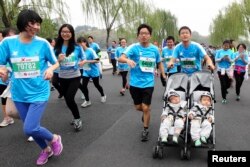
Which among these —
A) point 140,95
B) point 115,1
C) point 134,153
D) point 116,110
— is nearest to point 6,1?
point 116,110

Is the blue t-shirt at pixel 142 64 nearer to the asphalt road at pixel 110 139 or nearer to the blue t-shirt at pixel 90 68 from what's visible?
the asphalt road at pixel 110 139

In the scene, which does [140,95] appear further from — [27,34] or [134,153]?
[27,34]

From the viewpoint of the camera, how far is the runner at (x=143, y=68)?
17.9 feet

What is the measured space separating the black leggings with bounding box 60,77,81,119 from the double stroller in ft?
5.74

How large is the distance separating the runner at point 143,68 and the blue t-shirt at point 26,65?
4.95 ft

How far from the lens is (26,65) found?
13.9ft

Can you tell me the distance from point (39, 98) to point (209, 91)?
9.10ft

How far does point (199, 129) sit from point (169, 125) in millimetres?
431

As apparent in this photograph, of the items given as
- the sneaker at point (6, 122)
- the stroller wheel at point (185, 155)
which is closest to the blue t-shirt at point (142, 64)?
the stroller wheel at point (185, 155)

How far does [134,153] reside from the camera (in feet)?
Answer: 16.2

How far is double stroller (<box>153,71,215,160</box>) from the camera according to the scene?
4629mm

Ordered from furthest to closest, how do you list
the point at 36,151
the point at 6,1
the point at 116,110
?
the point at 6,1
the point at 116,110
the point at 36,151

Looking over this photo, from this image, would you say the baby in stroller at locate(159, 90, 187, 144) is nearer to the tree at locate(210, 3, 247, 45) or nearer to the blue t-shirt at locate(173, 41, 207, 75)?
the blue t-shirt at locate(173, 41, 207, 75)

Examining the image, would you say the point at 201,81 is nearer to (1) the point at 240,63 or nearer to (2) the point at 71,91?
(2) the point at 71,91
